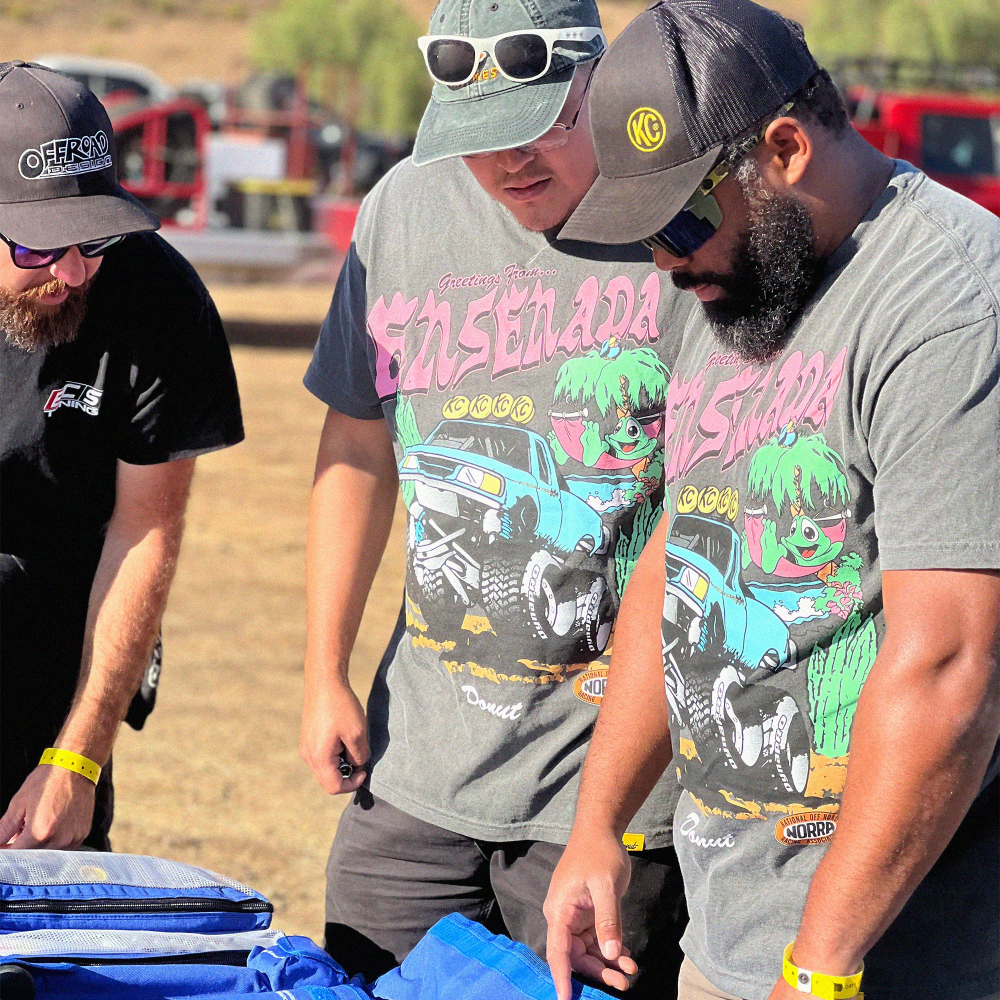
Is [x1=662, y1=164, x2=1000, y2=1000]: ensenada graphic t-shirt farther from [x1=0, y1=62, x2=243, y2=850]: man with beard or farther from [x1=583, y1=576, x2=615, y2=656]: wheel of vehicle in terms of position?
[x1=0, y1=62, x2=243, y2=850]: man with beard

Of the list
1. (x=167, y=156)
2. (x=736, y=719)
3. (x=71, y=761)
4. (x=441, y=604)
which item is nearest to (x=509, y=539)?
(x=441, y=604)

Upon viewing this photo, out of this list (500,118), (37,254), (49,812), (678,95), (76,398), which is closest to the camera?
(678,95)

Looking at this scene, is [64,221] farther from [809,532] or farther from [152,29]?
[152,29]

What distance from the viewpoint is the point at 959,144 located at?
14.0 meters

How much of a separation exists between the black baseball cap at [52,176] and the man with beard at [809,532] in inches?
35.0

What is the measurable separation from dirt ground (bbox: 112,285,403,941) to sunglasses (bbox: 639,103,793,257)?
9.33 ft

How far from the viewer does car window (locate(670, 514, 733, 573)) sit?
183cm

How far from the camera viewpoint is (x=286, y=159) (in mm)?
13094

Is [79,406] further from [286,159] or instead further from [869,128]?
[869,128]

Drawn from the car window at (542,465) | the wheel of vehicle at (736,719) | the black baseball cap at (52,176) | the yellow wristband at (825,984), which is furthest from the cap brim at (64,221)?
the yellow wristband at (825,984)

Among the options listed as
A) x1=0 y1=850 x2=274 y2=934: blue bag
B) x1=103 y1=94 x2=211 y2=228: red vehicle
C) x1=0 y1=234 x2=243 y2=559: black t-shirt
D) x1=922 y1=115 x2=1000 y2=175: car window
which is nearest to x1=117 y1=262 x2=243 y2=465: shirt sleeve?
x1=0 y1=234 x2=243 y2=559: black t-shirt

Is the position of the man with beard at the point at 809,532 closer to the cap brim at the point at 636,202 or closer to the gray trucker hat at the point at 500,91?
the cap brim at the point at 636,202

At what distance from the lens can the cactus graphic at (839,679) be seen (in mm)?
1729

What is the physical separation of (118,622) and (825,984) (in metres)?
1.52
